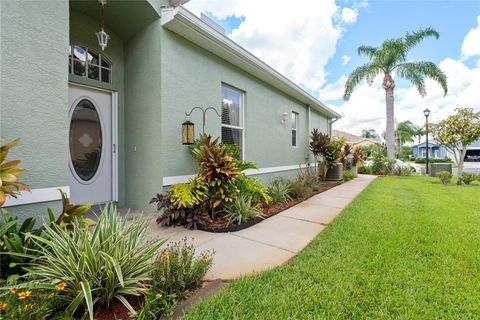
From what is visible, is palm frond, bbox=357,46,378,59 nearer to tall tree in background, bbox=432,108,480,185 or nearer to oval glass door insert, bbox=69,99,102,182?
tall tree in background, bbox=432,108,480,185

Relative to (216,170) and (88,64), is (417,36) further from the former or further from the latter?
(88,64)

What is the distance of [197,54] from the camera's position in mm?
5203

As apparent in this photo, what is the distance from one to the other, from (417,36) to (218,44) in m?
14.5

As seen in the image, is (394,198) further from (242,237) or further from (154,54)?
(154,54)

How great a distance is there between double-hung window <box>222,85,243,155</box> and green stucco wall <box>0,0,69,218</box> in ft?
11.9

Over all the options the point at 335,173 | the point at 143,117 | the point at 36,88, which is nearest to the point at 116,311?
the point at 36,88

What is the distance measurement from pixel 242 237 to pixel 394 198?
5.53 m

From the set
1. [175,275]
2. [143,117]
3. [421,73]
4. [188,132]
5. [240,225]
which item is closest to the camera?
[175,275]

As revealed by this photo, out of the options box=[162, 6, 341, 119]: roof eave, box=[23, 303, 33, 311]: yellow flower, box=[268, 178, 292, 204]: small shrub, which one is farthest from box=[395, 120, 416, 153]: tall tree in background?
box=[23, 303, 33, 311]: yellow flower

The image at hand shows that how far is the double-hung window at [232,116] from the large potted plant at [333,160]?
5141mm

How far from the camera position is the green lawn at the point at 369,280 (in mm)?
1967

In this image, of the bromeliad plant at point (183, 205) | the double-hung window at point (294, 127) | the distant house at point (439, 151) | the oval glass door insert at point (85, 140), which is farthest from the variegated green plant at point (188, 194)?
the distant house at point (439, 151)

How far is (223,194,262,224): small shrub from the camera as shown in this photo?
4355 millimetres

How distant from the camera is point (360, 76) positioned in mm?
14883
